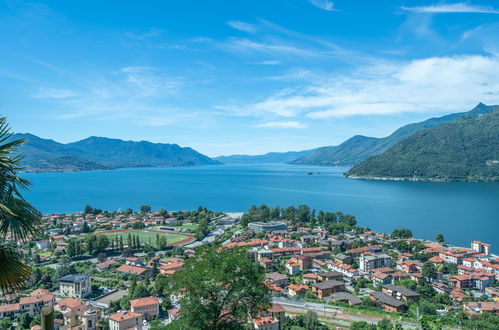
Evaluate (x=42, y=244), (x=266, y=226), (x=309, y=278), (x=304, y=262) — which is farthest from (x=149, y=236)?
(x=309, y=278)

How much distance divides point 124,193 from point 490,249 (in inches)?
2187

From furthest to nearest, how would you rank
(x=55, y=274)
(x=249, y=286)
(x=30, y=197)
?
(x=30, y=197) → (x=55, y=274) → (x=249, y=286)

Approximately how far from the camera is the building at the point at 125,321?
41.9 feet

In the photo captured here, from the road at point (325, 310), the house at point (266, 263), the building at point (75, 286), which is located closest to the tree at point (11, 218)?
the road at point (325, 310)

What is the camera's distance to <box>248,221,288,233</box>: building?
102ft

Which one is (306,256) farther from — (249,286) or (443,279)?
(249,286)

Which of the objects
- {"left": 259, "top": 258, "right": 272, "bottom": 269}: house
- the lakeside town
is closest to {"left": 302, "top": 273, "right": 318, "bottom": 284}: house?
the lakeside town

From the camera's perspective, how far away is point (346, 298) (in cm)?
1603

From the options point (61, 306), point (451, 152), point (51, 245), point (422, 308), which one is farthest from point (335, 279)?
point (451, 152)

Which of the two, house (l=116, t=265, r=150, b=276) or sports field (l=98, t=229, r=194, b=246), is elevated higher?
house (l=116, t=265, r=150, b=276)

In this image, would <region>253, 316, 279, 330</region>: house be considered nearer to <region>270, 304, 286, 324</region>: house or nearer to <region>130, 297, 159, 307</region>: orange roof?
<region>270, 304, 286, 324</region>: house

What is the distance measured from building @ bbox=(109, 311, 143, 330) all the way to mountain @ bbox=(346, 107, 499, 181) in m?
80.2

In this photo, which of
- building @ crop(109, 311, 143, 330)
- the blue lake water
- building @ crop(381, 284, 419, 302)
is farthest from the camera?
the blue lake water

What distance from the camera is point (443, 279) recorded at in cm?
1906
